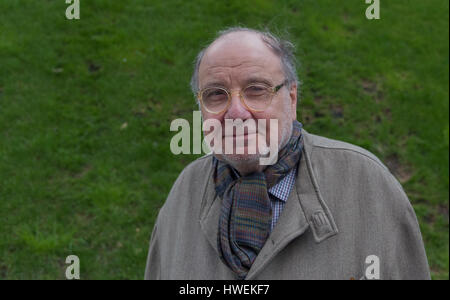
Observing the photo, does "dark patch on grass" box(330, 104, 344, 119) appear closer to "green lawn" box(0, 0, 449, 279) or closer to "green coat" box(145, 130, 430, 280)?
"green lawn" box(0, 0, 449, 279)

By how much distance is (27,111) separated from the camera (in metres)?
4.55

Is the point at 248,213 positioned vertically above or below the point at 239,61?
below

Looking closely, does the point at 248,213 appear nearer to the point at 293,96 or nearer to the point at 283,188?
the point at 283,188

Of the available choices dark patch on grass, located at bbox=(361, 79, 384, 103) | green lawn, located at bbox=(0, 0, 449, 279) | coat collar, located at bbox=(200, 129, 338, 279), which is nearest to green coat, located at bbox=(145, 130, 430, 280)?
coat collar, located at bbox=(200, 129, 338, 279)

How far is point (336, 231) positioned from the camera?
1.75 m

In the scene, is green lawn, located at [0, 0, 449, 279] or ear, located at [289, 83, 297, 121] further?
green lawn, located at [0, 0, 449, 279]

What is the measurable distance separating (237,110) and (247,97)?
8 centimetres

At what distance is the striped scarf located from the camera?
180 cm

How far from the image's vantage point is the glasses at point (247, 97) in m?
1.83

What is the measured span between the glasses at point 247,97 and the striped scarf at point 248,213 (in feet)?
0.83

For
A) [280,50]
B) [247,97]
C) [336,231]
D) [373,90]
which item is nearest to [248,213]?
[336,231]

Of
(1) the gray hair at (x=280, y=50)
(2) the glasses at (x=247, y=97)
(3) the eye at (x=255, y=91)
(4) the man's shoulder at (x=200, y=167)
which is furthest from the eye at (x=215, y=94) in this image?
(4) the man's shoulder at (x=200, y=167)

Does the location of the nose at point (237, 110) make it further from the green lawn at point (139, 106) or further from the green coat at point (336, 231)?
the green lawn at point (139, 106)
